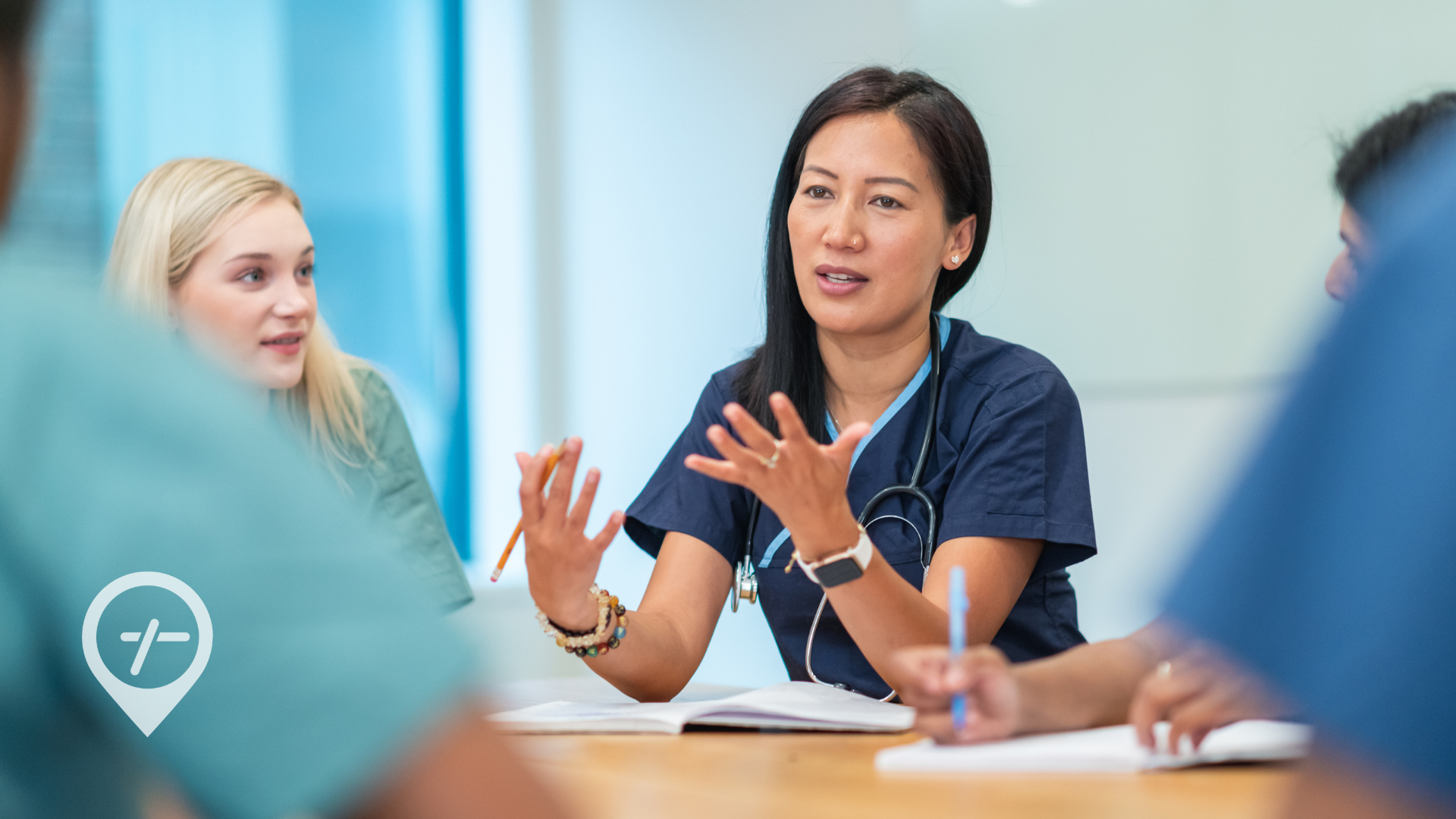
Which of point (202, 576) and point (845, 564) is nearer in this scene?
point (202, 576)

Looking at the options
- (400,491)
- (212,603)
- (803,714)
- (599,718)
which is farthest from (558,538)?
(212,603)

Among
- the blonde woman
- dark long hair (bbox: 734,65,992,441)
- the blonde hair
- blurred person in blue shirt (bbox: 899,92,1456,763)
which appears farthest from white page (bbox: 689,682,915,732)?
the blonde hair

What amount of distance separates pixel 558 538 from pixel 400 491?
2.93 feet

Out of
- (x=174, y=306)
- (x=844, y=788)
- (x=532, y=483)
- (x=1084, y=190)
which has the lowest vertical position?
(x=844, y=788)

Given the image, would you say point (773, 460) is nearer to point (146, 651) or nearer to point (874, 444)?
point (874, 444)

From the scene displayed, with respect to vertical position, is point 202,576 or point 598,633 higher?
point 202,576

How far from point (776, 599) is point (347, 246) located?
1.91 m

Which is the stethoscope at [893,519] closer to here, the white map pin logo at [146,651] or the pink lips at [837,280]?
the pink lips at [837,280]

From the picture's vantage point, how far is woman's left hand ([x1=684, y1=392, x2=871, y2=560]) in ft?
4.37

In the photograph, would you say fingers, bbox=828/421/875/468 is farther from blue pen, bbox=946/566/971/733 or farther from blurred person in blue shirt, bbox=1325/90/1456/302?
blurred person in blue shirt, bbox=1325/90/1456/302

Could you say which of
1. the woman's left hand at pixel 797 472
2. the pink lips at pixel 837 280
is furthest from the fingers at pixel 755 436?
the pink lips at pixel 837 280

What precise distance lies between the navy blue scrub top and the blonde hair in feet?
2.24

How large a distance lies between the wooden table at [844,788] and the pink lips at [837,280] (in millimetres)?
843

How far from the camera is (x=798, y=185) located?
1.92 metres
